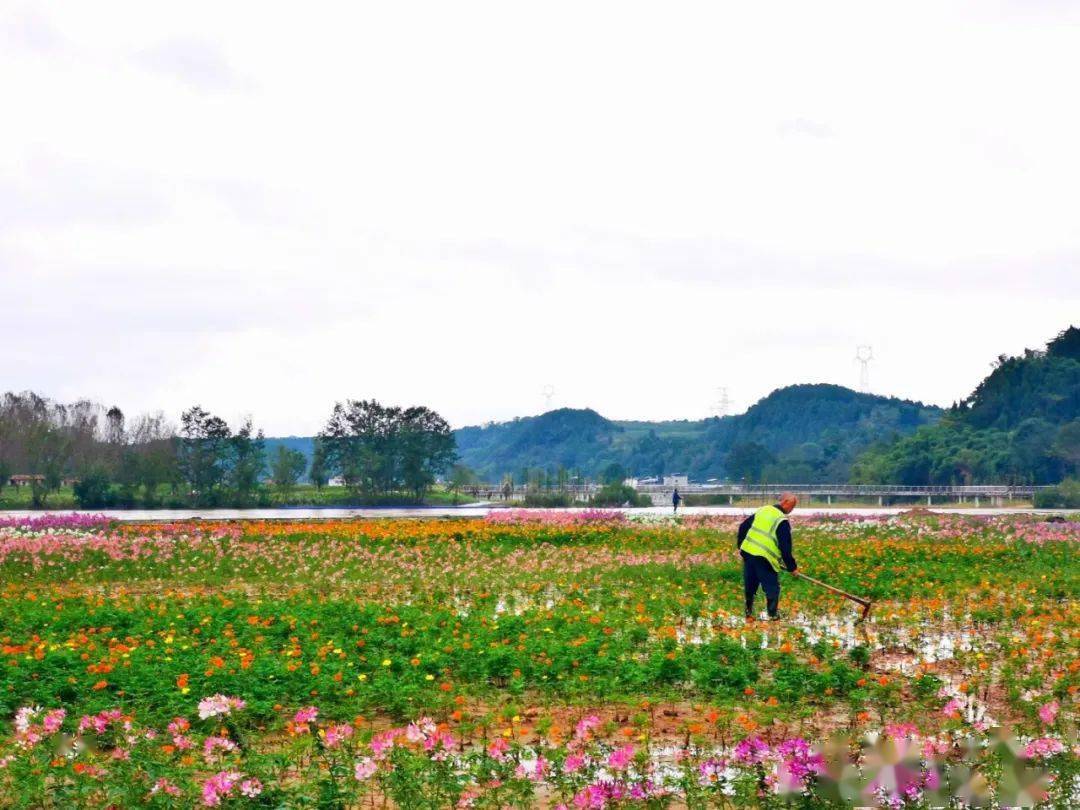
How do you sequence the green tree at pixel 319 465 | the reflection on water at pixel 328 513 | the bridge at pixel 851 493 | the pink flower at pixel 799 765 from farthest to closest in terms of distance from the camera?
the green tree at pixel 319 465 → the bridge at pixel 851 493 → the reflection on water at pixel 328 513 → the pink flower at pixel 799 765

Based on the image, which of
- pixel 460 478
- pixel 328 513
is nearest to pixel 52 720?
pixel 328 513

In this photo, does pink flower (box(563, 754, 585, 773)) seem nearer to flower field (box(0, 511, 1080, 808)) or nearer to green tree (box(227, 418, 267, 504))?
flower field (box(0, 511, 1080, 808))

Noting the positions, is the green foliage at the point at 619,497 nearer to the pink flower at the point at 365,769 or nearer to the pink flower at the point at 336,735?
the pink flower at the point at 336,735

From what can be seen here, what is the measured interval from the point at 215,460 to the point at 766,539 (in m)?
48.5

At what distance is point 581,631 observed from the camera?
12125 mm

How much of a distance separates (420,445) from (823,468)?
6769cm

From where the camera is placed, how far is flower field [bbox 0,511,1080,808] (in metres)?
6.60

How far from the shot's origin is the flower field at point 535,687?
6.60m

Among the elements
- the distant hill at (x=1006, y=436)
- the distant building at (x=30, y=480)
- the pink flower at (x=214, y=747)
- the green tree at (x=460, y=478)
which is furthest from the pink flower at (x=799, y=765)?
the distant hill at (x=1006, y=436)

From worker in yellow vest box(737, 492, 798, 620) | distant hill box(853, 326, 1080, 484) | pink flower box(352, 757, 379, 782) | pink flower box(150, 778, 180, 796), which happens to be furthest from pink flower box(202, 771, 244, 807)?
distant hill box(853, 326, 1080, 484)

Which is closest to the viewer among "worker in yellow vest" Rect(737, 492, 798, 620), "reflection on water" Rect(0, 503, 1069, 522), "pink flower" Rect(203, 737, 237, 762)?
"pink flower" Rect(203, 737, 237, 762)

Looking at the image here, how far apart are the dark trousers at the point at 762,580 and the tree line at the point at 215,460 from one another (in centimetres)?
4714

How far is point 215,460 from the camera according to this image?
193 ft

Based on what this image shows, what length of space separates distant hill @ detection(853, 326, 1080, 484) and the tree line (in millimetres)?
40178
